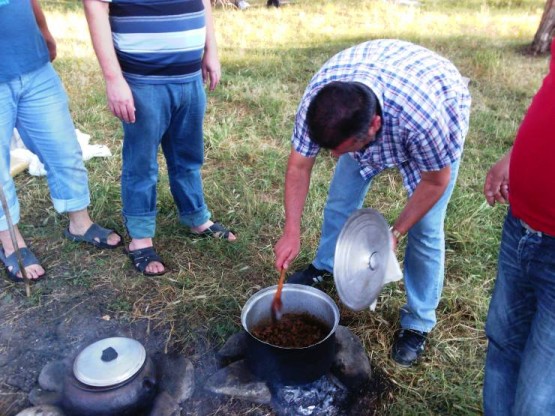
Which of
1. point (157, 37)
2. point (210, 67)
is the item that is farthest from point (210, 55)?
point (157, 37)

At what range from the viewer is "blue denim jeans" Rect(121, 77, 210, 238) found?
2.75 meters

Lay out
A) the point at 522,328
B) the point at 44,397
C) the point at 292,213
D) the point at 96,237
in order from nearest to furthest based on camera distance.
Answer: the point at 522,328, the point at 292,213, the point at 44,397, the point at 96,237

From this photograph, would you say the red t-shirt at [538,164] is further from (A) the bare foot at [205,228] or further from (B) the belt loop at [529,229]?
(A) the bare foot at [205,228]

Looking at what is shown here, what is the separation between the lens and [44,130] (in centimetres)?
290

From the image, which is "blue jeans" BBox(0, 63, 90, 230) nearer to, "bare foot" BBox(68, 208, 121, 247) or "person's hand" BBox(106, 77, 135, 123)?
"bare foot" BBox(68, 208, 121, 247)

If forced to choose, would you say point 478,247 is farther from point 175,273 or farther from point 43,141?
point 43,141

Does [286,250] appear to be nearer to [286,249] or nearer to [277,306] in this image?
[286,249]

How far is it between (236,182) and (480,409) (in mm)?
2515

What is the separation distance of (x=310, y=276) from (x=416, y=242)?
2.78ft

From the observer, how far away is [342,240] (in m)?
2.15

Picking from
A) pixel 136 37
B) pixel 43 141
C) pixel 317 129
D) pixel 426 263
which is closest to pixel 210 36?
pixel 136 37

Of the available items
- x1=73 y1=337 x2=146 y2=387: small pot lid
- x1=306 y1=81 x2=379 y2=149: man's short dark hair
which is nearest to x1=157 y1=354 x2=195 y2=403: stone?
x1=73 y1=337 x2=146 y2=387: small pot lid

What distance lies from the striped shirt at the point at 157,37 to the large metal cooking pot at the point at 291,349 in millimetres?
1302

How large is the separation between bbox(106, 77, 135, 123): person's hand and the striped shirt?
0.38 feet
